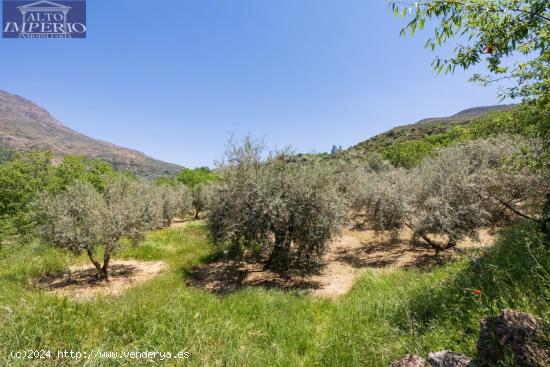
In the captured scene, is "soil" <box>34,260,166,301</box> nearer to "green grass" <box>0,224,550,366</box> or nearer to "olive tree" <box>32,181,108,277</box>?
"olive tree" <box>32,181,108,277</box>

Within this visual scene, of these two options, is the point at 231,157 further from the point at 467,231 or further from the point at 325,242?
the point at 467,231

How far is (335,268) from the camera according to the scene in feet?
44.4

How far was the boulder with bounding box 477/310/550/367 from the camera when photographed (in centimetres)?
247

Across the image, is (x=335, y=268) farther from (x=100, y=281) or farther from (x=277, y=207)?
(x=100, y=281)

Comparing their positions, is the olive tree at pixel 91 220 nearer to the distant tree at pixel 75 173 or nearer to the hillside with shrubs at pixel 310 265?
the hillside with shrubs at pixel 310 265

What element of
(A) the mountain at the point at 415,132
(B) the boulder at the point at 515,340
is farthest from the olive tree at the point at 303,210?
(A) the mountain at the point at 415,132

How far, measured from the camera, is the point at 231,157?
13.1 metres

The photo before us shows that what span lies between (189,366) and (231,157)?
10334 mm

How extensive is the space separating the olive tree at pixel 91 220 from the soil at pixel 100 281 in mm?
633

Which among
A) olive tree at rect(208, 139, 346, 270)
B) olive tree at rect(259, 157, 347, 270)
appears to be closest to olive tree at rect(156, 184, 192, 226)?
olive tree at rect(208, 139, 346, 270)

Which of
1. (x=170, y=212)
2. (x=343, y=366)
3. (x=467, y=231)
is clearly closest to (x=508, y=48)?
(x=343, y=366)

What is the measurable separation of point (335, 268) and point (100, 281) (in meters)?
12.0

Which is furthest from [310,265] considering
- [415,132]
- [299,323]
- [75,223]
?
[415,132]

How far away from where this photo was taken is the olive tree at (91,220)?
11242 mm
